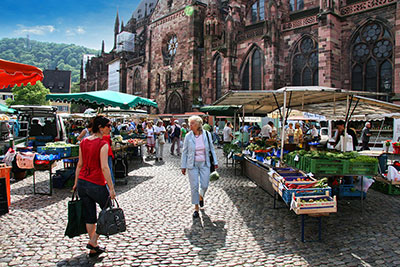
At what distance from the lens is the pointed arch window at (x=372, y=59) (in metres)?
19.4

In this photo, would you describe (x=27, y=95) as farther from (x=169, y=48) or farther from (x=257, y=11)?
(x=257, y=11)

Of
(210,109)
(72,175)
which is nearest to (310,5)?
(210,109)

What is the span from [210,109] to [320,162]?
10.5 m

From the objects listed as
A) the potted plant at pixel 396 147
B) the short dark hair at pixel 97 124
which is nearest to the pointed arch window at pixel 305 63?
the potted plant at pixel 396 147

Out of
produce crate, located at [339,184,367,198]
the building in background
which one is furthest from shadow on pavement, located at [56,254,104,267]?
the building in background

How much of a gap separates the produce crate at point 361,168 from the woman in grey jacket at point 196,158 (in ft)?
8.59

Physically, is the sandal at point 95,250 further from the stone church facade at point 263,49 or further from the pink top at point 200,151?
the stone church facade at point 263,49

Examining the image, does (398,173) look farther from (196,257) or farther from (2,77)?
(2,77)

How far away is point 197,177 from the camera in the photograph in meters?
5.77

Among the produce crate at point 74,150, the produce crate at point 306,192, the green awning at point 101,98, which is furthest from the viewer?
the green awning at point 101,98

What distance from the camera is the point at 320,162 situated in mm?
5598

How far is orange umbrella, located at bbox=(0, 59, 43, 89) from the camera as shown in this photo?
542 cm

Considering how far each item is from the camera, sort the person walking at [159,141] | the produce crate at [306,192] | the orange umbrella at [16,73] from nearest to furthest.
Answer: the produce crate at [306,192] < the orange umbrella at [16,73] < the person walking at [159,141]

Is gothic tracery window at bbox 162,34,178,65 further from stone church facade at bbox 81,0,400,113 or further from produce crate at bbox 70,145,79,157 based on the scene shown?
produce crate at bbox 70,145,79,157
